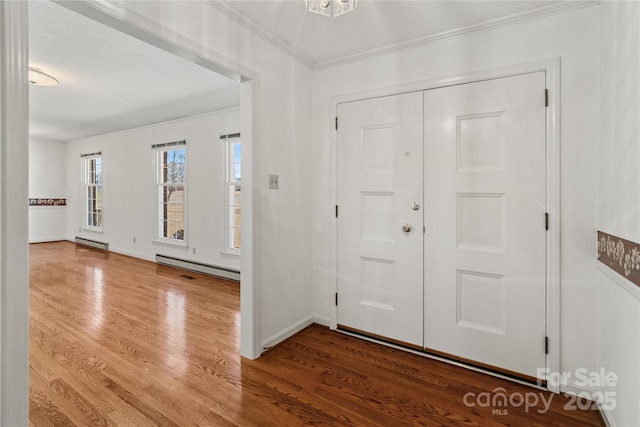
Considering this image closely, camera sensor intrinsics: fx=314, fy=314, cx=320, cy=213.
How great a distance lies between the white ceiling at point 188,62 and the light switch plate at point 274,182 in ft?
3.50

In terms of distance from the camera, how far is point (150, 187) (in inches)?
227

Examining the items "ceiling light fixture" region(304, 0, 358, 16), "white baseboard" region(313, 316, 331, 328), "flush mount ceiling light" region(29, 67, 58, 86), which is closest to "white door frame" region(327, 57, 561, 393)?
"ceiling light fixture" region(304, 0, 358, 16)

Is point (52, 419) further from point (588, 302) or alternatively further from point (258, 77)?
point (588, 302)

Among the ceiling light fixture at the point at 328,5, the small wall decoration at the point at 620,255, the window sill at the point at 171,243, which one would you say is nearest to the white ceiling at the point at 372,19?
the ceiling light fixture at the point at 328,5

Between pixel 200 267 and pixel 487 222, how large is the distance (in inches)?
167

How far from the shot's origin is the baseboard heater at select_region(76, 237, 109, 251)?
6.72 meters

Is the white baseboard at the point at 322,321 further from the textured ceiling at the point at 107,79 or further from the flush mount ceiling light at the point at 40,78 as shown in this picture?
the flush mount ceiling light at the point at 40,78

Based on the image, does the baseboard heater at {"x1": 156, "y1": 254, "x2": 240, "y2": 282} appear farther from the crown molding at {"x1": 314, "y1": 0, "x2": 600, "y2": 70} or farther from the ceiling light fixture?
Answer: the ceiling light fixture

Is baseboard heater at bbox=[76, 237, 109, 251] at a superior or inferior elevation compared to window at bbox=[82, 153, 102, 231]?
inferior

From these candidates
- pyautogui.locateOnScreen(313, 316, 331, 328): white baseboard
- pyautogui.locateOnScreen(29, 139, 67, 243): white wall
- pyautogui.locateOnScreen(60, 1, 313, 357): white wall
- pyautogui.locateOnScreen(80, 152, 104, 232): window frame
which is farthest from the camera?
pyautogui.locateOnScreen(29, 139, 67, 243): white wall

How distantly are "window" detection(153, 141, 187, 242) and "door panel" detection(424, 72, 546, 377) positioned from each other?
432cm

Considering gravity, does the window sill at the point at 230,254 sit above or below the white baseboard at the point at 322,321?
above

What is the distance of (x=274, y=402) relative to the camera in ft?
6.09

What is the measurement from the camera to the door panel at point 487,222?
6.77 feet
